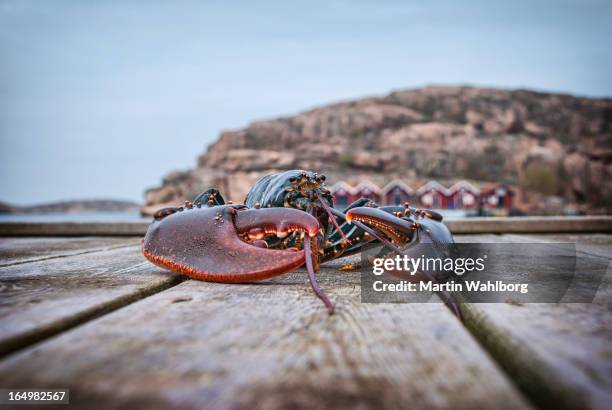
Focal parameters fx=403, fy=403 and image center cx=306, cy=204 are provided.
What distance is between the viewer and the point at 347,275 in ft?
8.76

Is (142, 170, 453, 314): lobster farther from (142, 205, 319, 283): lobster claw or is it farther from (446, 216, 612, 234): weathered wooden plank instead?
(446, 216, 612, 234): weathered wooden plank

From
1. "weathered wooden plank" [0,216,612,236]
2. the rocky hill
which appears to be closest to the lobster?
"weathered wooden plank" [0,216,612,236]

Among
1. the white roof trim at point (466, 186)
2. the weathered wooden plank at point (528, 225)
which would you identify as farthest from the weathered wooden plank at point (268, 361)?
the white roof trim at point (466, 186)

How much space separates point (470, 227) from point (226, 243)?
17.2ft

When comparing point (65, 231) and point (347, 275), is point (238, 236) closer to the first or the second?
point (347, 275)

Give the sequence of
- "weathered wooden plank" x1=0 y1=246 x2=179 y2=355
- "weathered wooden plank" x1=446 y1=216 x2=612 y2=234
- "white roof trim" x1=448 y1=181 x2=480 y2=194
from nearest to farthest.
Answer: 1. "weathered wooden plank" x1=0 y1=246 x2=179 y2=355
2. "weathered wooden plank" x1=446 y1=216 x2=612 y2=234
3. "white roof trim" x1=448 y1=181 x2=480 y2=194

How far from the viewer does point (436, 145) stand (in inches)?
3991

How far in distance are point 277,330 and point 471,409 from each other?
2.30 feet

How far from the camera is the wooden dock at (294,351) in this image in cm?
95

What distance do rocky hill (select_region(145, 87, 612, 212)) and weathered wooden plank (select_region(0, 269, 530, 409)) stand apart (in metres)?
78.9

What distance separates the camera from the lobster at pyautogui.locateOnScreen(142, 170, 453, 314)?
210 centimetres

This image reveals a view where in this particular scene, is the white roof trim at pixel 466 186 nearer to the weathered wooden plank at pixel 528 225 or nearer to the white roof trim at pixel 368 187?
the white roof trim at pixel 368 187

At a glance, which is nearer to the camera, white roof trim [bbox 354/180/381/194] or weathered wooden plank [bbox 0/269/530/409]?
weathered wooden plank [bbox 0/269/530/409]

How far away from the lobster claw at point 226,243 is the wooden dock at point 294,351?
13 cm
